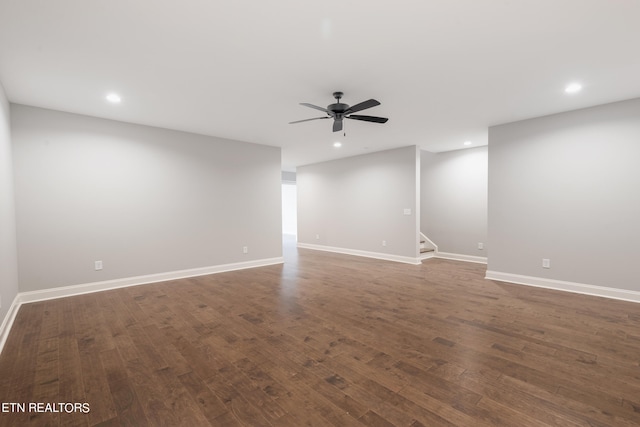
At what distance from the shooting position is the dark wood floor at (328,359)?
1734mm

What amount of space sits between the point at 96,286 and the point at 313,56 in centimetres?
459

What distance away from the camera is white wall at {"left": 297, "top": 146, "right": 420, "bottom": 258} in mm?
6570

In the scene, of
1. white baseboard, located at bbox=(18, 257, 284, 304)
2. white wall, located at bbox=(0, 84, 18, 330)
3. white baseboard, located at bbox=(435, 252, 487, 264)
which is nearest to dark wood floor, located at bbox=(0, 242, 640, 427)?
white baseboard, located at bbox=(18, 257, 284, 304)

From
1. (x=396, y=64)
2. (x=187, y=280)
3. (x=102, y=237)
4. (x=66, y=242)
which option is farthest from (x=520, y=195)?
(x=66, y=242)

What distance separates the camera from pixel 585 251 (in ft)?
13.5

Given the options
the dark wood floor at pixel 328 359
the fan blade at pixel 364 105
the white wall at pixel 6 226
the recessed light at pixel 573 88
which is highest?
the recessed light at pixel 573 88

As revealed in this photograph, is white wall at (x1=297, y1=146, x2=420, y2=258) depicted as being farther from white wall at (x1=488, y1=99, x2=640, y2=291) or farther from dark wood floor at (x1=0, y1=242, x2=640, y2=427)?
dark wood floor at (x1=0, y1=242, x2=640, y2=427)

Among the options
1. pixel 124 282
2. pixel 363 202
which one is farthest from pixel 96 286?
pixel 363 202

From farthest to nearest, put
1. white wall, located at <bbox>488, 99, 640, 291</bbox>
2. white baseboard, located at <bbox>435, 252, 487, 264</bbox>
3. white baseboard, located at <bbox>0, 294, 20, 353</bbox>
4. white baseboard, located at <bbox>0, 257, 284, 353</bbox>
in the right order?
white baseboard, located at <bbox>435, 252, 487, 264</bbox>, white wall, located at <bbox>488, 99, 640, 291</bbox>, white baseboard, located at <bbox>0, 257, 284, 353</bbox>, white baseboard, located at <bbox>0, 294, 20, 353</bbox>

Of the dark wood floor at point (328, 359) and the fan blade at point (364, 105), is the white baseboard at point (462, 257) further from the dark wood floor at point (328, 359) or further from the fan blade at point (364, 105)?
the fan blade at point (364, 105)

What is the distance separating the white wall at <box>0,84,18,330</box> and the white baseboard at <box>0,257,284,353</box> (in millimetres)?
137

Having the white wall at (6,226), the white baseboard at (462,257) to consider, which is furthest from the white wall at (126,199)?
the white baseboard at (462,257)

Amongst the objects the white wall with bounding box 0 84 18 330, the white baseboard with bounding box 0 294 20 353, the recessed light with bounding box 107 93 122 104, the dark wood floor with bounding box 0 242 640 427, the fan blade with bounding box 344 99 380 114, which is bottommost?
the dark wood floor with bounding box 0 242 640 427

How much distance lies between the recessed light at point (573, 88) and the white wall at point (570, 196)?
92 centimetres
